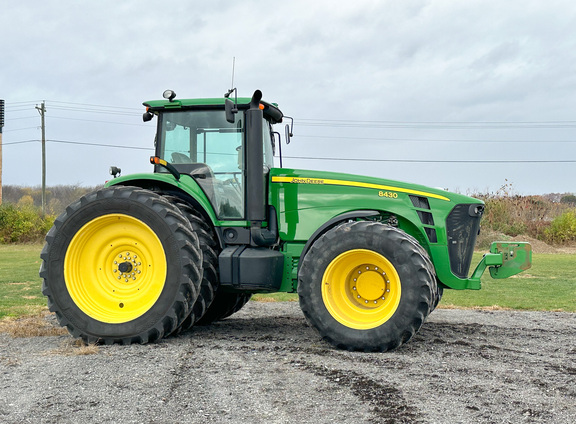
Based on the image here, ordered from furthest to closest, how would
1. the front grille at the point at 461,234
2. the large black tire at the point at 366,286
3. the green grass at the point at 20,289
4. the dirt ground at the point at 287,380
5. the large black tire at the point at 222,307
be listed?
1. the green grass at the point at 20,289
2. the large black tire at the point at 222,307
3. the front grille at the point at 461,234
4. the large black tire at the point at 366,286
5. the dirt ground at the point at 287,380

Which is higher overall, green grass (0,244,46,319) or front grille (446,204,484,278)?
front grille (446,204,484,278)

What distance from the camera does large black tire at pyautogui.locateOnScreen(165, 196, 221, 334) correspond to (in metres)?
6.41

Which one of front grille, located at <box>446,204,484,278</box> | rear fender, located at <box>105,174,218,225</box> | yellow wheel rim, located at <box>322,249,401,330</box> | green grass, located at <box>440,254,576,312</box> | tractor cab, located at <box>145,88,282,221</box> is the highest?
tractor cab, located at <box>145,88,282,221</box>

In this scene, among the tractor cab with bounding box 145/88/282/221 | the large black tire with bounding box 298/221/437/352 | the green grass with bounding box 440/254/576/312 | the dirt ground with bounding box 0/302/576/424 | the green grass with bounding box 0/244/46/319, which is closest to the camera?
the dirt ground with bounding box 0/302/576/424

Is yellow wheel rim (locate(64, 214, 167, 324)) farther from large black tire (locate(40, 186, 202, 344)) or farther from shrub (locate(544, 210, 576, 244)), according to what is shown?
shrub (locate(544, 210, 576, 244))

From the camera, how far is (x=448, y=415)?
3934mm

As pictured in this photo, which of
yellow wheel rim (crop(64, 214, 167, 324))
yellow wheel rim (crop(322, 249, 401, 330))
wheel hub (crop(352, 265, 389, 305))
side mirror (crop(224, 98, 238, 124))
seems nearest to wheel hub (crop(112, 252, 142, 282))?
yellow wheel rim (crop(64, 214, 167, 324))

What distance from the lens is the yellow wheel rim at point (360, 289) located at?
5844 millimetres

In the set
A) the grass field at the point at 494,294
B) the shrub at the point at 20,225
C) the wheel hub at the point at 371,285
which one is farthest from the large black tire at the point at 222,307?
the shrub at the point at 20,225

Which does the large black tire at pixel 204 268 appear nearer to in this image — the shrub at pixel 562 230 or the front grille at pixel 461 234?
the front grille at pixel 461 234

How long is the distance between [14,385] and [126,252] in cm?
211

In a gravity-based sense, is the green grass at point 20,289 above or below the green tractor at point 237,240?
below

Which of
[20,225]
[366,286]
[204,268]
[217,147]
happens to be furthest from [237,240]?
[20,225]

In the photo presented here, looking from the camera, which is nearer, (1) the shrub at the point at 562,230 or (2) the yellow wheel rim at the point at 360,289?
(2) the yellow wheel rim at the point at 360,289
